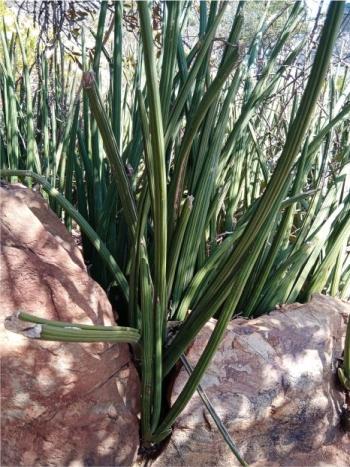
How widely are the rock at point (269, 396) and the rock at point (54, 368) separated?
13 cm

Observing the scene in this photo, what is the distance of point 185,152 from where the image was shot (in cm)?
93

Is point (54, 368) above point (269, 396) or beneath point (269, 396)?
above

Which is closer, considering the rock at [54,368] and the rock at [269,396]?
the rock at [54,368]

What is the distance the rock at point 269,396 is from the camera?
1.13m

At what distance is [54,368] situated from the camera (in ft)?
3.13

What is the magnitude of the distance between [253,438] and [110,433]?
359mm

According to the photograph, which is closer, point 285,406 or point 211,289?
point 211,289

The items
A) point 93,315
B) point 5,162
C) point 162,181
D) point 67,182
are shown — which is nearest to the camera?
point 162,181

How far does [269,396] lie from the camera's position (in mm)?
1188

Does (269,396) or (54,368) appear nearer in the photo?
(54,368)

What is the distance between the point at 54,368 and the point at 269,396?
1.70 ft

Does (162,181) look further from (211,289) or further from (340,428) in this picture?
(340,428)

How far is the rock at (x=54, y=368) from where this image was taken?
94 cm

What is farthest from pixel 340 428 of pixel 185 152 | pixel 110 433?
pixel 185 152
